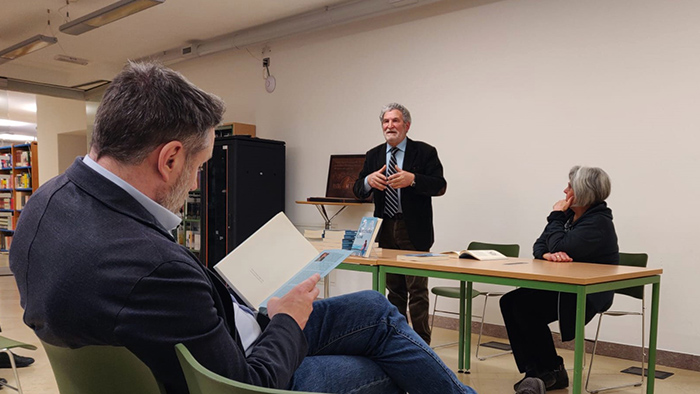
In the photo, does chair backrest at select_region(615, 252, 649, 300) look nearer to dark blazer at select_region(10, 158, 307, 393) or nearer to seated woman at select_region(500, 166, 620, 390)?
seated woman at select_region(500, 166, 620, 390)

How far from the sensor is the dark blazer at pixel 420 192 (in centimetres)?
411

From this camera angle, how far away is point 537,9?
4957mm

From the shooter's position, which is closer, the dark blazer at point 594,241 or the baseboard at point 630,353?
the dark blazer at point 594,241

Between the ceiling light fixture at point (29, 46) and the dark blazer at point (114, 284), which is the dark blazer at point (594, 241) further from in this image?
the ceiling light fixture at point (29, 46)

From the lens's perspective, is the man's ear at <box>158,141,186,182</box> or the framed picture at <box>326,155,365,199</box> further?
the framed picture at <box>326,155,365,199</box>

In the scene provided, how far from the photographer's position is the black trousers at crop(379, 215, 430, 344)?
4.07 m

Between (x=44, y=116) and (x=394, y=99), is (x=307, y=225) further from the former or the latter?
(x=44, y=116)

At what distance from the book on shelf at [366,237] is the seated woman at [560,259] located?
0.84m

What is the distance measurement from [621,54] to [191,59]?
5.64 m

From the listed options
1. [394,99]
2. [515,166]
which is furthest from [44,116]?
[515,166]

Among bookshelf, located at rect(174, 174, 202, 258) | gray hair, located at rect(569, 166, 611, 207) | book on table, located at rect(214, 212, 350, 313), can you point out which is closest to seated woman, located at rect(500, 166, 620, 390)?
gray hair, located at rect(569, 166, 611, 207)

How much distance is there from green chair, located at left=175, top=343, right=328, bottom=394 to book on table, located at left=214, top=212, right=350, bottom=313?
0.66 m

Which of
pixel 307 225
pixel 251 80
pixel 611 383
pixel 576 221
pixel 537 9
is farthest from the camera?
pixel 251 80

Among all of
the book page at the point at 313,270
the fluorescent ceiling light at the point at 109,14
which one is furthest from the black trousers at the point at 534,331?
the fluorescent ceiling light at the point at 109,14
